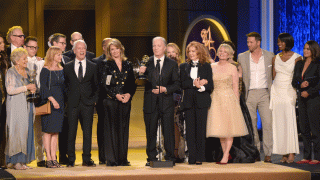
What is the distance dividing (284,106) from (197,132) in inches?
49.7

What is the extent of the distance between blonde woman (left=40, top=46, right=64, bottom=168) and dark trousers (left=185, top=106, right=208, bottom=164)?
5.27ft

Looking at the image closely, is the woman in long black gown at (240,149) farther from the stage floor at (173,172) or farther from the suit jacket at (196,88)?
the suit jacket at (196,88)

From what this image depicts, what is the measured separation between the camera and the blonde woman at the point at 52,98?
18.6ft

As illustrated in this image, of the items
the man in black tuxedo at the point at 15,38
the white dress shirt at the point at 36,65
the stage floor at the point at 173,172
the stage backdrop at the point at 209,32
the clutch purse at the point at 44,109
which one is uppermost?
the stage backdrop at the point at 209,32

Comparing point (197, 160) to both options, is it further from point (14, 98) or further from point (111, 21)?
point (111, 21)

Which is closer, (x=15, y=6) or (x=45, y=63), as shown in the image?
(x=45, y=63)

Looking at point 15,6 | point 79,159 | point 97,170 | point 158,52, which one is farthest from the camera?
point 15,6

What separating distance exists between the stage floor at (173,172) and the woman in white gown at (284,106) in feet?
1.77

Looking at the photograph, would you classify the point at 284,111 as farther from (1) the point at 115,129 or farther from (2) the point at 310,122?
(1) the point at 115,129

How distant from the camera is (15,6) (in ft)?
27.2

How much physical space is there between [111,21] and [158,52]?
3119mm

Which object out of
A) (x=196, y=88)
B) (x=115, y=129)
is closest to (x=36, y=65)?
(x=115, y=129)

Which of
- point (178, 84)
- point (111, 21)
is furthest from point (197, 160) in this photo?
point (111, 21)

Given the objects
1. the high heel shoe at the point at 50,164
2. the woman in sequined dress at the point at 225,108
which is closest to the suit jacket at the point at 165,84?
the woman in sequined dress at the point at 225,108
